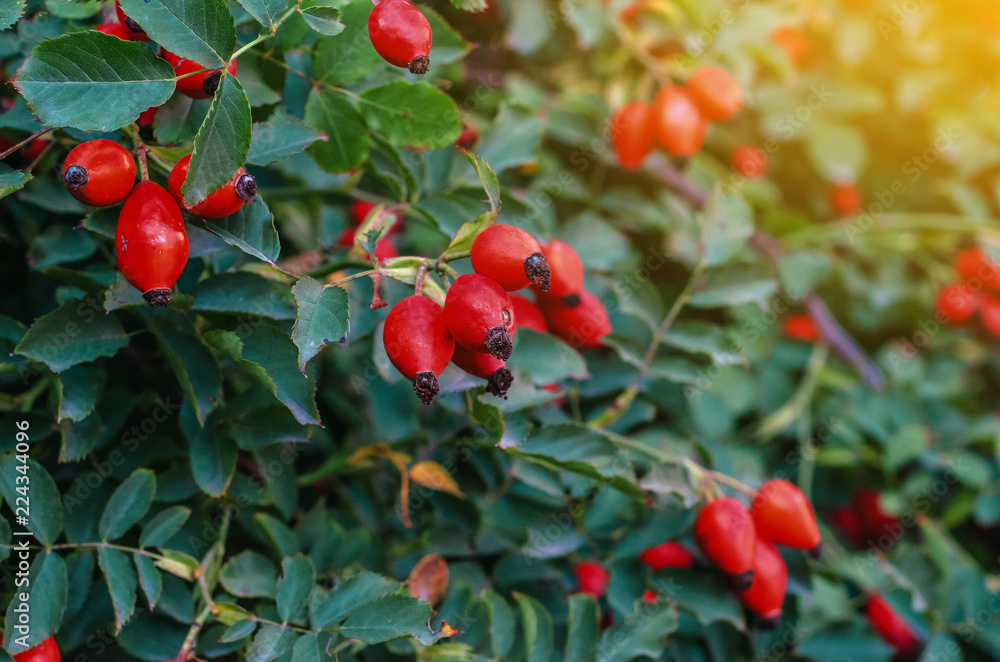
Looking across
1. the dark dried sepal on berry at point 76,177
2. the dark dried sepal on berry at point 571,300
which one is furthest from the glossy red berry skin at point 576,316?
the dark dried sepal on berry at point 76,177

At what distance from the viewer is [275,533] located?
125cm

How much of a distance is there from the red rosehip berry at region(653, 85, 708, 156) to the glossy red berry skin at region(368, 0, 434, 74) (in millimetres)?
1102

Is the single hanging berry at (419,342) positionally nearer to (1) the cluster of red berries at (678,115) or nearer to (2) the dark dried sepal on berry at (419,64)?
(2) the dark dried sepal on berry at (419,64)

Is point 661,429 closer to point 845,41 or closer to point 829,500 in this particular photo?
point 829,500

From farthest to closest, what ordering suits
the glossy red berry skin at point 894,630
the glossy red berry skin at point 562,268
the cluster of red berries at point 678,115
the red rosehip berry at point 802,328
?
the red rosehip berry at point 802,328
the cluster of red berries at point 678,115
the glossy red berry skin at point 894,630
the glossy red berry skin at point 562,268

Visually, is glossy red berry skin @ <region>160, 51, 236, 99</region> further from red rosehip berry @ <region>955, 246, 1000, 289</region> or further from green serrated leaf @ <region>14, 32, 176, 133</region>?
red rosehip berry @ <region>955, 246, 1000, 289</region>

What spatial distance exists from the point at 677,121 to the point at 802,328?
987 millimetres

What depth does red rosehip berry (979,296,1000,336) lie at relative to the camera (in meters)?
2.46

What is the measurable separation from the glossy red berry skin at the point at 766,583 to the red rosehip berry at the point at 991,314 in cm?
169

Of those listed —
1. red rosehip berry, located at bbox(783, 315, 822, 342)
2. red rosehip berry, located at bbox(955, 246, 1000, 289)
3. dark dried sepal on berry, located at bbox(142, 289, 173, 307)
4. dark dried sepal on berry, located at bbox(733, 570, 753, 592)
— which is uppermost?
red rosehip berry, located at bbox(955, 246, 1000, 289)

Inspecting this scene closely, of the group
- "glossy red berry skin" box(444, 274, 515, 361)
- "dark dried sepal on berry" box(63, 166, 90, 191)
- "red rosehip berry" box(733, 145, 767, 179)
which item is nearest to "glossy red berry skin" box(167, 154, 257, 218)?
"dark dried sepal on berry" box(63, 166, 90, 191)

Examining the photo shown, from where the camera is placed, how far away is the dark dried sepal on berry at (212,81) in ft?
3.25

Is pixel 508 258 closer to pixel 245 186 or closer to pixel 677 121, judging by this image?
pixel 245 186

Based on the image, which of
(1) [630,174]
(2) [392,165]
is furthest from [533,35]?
(2) [392,165]
